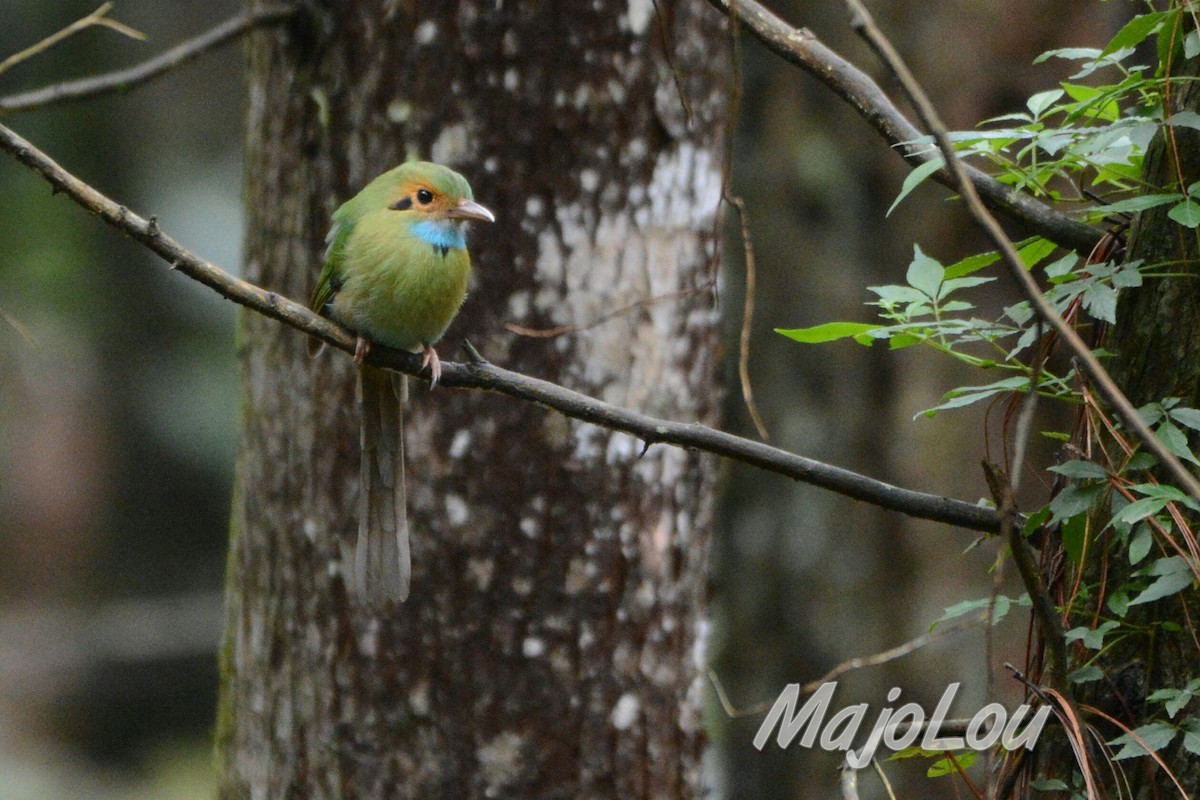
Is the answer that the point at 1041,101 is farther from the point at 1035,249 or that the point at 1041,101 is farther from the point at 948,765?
the point at 948,765

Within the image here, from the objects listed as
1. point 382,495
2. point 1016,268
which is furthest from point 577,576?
point 1016,268

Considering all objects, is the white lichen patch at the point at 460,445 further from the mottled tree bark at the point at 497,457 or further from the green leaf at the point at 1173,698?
the green leaf at the point at 1173,698

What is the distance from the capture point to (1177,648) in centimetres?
178

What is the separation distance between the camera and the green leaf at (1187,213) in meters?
1.70

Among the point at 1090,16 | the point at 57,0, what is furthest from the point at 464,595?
the point at 57,0

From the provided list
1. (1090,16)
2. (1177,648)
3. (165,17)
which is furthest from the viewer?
(165,17)

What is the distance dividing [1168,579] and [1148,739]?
220mm

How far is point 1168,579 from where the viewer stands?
1.70 metres

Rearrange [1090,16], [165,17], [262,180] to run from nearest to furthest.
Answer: [262,180], [1090,16], [165,17]

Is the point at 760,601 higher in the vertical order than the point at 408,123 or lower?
lower

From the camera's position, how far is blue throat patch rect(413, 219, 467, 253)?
3.07m

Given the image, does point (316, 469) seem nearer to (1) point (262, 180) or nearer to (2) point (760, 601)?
(1) point (262, 180)

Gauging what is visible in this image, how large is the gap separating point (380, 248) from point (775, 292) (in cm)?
282

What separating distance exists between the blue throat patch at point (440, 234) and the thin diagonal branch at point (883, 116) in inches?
43.3
